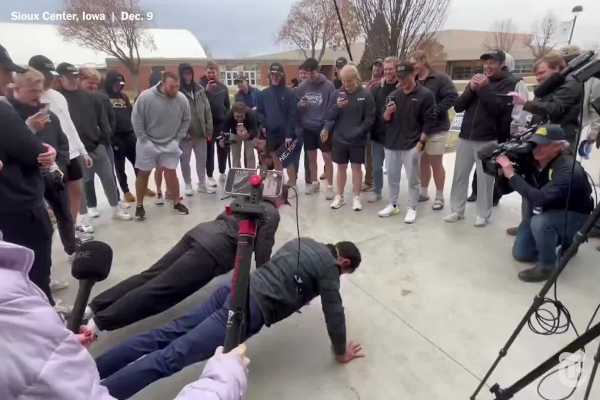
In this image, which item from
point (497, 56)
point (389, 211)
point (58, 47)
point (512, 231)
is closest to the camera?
point (497, 56)

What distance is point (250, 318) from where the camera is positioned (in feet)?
6.46

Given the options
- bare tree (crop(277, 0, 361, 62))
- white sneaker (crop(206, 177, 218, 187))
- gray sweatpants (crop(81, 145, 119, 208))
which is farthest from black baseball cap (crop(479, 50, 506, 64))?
bare tree (crop(277, 0, 361, 62))

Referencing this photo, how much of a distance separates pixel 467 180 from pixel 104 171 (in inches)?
146

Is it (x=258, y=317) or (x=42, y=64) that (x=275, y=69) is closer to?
(x=42, y=64)

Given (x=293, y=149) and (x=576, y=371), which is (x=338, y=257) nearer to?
(x=576, y=371)

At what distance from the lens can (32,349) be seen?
0.64 m

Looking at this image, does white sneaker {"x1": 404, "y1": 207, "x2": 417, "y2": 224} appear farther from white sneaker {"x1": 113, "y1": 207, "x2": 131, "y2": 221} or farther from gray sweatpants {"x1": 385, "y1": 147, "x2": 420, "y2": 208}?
white sneaker {"x1": 113, "y1": 207, "x2": 131, "y2": 221}

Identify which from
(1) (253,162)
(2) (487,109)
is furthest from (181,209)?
(2) (487,109)

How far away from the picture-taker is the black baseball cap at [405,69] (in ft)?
12.2

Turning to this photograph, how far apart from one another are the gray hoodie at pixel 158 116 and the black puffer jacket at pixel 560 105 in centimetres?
329

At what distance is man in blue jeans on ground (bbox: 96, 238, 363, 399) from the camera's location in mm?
1779

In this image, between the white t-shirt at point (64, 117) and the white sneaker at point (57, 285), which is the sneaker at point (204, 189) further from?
the white sneaker at point (57, 285)

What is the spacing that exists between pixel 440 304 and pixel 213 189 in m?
3.41

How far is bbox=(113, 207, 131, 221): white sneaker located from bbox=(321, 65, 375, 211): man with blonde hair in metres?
2.28
